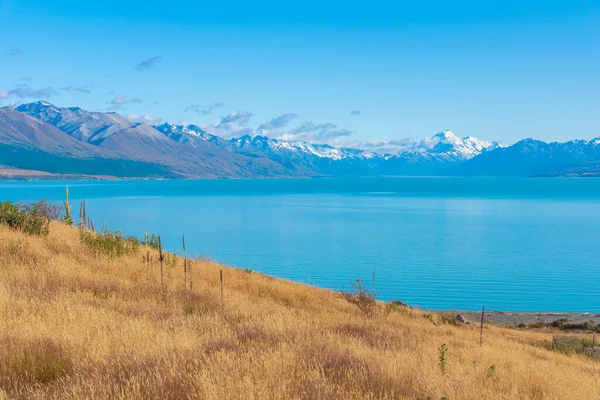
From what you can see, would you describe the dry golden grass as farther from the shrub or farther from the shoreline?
the shoreline

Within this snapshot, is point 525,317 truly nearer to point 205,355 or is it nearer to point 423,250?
point 423,250

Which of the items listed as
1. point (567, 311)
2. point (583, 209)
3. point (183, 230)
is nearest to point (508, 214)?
point (583, 209)

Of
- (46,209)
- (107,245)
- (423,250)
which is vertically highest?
(46,209)

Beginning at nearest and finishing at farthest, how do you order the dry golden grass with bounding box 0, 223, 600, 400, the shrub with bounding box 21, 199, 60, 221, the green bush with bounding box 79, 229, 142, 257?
the dry golden grass with bounding box 0, 223, 600, 400
the green bush with bounding box 79, 229, 142, 257
the shrub with bounding box 21, 199, 60, 221

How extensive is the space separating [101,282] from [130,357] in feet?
23.1

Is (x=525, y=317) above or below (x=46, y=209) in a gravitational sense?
below

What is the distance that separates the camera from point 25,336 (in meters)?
8.55

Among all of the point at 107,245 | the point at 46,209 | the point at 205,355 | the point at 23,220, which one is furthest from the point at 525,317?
the point at 205,355

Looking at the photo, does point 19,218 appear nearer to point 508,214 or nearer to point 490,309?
point 490,309

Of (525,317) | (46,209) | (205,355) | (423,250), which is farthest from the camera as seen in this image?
(423,250)

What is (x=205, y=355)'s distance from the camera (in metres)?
7.77

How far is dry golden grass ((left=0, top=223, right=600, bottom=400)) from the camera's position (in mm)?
6723

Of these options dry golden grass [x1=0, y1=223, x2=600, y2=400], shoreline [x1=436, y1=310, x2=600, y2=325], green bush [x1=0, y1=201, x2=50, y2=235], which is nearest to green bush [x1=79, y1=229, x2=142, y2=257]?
green bush [x1=0, y1=201, x2=50, y2=235]

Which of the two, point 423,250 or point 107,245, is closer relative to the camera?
point 107,245
